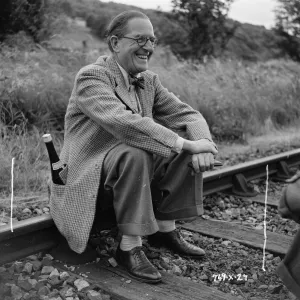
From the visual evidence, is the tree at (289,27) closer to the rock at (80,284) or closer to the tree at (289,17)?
the tree at (289,17)

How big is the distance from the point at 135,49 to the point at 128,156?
27.0 inches

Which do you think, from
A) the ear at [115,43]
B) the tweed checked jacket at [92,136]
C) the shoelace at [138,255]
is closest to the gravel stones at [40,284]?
the tweed checked jacket at [92,136]

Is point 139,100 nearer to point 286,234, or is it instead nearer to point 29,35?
point 286,234

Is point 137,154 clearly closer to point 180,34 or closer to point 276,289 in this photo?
point 276,289

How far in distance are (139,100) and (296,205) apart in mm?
1670

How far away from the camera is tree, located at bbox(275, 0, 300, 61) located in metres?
24.6

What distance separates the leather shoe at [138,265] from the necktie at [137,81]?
39.7 inches

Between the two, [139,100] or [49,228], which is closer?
[49,228]

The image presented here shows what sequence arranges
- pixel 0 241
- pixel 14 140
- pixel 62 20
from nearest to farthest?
pixel 0 241, pixel 14 140, pixel 62 20

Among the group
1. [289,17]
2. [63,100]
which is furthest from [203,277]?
[289,17]

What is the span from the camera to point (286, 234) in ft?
11.7

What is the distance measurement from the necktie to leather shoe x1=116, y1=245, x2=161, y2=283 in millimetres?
1008

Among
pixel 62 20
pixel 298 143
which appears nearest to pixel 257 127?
pixel 298 143

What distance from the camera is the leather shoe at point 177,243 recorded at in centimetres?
312
